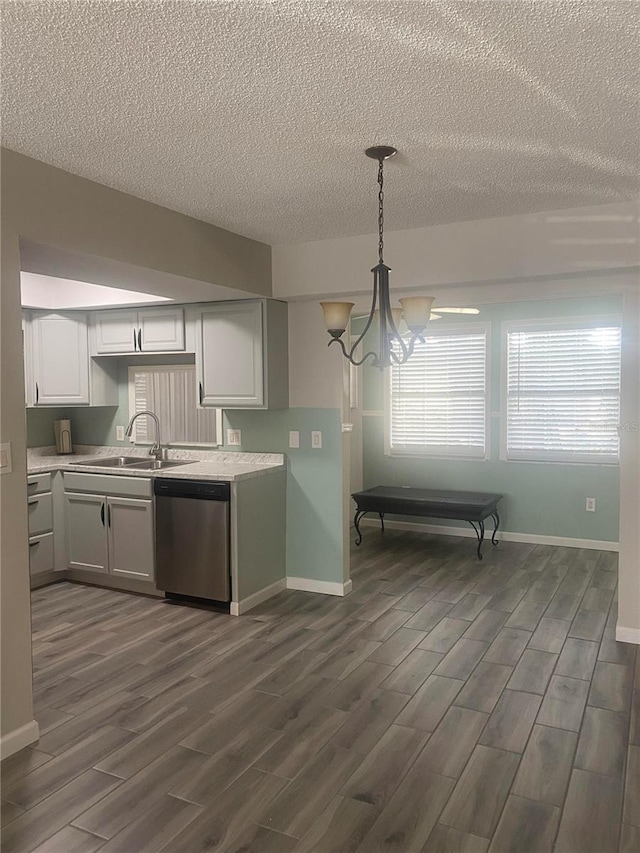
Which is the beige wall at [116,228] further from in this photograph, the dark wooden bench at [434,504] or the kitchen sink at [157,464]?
the dark wooden bench at [434,504]

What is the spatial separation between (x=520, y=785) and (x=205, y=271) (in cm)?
297

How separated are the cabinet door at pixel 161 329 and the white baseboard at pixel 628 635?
134 inches

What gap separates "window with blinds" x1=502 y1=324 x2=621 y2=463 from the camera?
19.5 feet

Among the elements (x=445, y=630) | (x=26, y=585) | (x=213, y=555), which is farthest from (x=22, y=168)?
(x=445, y=630)

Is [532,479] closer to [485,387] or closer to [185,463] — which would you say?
[485,387]

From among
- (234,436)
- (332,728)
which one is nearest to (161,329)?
(234,436)

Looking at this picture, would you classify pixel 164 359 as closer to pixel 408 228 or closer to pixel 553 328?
pixel 408 228

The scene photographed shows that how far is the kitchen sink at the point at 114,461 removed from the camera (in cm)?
520

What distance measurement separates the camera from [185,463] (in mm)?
5145

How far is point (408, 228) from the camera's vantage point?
3.91 meters

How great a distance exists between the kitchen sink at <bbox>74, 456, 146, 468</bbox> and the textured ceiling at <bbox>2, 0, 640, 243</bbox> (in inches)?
101

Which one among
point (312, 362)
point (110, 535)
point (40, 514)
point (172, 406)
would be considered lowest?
point (110, 535)

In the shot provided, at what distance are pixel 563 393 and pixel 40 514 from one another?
4619 mm

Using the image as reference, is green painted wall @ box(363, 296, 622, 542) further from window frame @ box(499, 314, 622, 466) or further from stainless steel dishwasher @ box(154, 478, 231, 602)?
stainless steel dishwasher @ box(154, 478, 231, 602)
